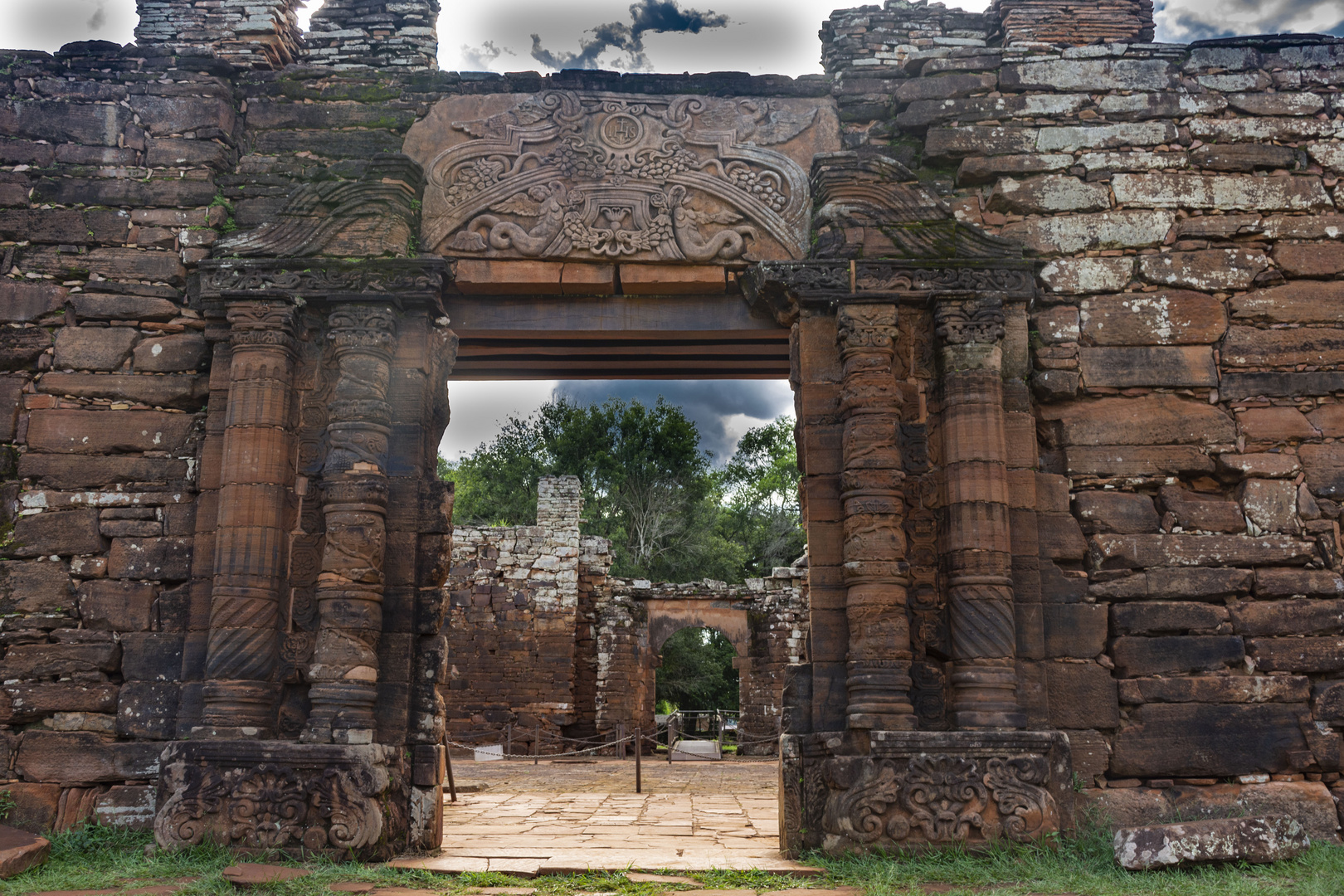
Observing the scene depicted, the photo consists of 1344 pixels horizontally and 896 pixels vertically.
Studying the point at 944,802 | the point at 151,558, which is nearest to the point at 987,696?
the point at 944,802

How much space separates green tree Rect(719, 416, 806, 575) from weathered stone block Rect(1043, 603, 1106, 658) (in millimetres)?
26929

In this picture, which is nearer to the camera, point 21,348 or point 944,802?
point 944,802

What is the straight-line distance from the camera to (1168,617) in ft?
20.9

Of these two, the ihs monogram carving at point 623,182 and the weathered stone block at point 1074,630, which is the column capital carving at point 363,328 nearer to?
the ihs monogram carving at point 623,182

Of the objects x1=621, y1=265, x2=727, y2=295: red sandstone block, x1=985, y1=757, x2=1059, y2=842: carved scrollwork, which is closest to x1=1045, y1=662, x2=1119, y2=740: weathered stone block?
x1=985, y1=757, x2=1059, y2=842: carved scrollwork

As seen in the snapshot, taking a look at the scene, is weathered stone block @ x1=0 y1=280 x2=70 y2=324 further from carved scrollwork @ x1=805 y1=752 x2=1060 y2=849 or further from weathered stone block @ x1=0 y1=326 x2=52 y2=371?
carved scrollwork @ x1=805 y1=752 x2=1060 y2=849

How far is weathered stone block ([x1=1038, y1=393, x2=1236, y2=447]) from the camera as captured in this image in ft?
21.9

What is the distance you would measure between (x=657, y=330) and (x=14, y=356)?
4369 mm

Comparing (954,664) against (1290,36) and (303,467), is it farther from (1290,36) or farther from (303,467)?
(1290,36)

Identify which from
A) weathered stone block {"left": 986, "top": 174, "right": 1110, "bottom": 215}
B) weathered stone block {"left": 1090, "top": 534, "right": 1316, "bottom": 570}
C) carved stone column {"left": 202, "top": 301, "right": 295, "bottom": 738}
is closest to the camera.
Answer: carved stone column {"left": 202, "top": 301, "right": 295, "bottom": 738}

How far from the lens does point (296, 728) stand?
20.5 feet

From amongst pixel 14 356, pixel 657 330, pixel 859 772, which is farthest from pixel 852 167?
pixel 14 356

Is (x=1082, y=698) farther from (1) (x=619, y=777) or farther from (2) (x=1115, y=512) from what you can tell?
(1) (x=619, y=777)

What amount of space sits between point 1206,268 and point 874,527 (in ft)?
9.90
